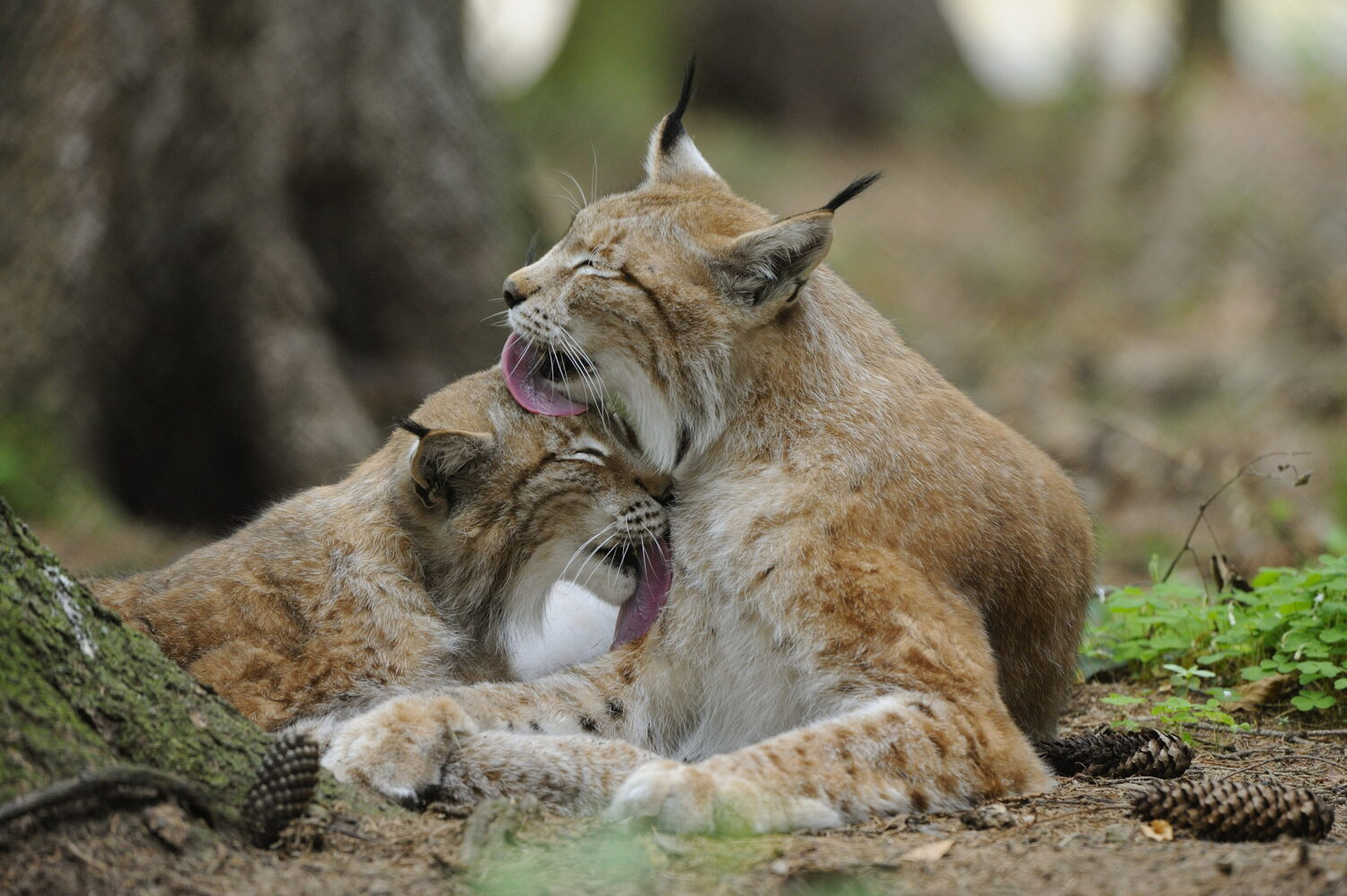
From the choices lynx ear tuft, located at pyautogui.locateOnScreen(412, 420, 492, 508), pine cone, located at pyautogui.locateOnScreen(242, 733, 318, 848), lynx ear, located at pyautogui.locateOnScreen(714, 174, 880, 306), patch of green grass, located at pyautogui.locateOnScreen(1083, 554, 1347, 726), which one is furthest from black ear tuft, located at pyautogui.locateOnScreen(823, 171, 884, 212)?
pine cone, located at pyautogui.locateOnScreen(242, 733, 318, 848)

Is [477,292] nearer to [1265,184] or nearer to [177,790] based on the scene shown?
[177,790]

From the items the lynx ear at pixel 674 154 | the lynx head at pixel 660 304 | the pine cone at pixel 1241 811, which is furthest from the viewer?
the lynx ear at pixel 674 154

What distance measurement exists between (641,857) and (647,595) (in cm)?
149

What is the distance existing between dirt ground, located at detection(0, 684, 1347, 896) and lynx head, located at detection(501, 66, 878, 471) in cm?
129

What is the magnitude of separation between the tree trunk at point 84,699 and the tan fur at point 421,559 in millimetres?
967

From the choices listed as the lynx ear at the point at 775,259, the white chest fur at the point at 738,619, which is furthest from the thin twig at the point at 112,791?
the lynx ear at the point at 775,259

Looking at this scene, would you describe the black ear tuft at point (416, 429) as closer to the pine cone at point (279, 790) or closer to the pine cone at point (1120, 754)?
the pine cone at point (279, 790)

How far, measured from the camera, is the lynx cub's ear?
4.04m

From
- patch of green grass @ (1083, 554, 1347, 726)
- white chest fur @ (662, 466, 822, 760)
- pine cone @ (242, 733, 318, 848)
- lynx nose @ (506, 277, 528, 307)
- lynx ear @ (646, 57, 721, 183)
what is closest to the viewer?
pine cone @ (242, 733, 318, 848)

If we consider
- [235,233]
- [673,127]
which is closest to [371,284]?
[235,233]

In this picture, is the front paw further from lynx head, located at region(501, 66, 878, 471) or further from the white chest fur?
lynx head, located at region(501, 66, 878, 471)

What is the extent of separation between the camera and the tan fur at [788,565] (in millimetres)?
3295

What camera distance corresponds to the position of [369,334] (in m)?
8.56

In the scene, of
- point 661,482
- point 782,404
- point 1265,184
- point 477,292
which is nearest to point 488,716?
point 661,482
